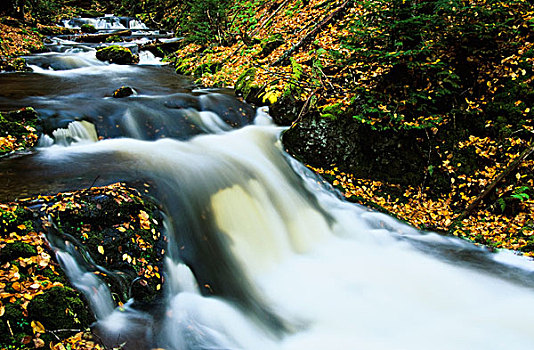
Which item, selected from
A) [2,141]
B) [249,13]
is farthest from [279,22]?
[2,141]

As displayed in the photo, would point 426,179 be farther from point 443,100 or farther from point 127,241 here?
point 127,241

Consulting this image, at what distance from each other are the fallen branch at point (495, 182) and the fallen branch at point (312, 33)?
621 centimetres

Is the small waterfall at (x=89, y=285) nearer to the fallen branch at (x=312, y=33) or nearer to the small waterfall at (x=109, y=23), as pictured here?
the fallen branch at (x=312, y=33)

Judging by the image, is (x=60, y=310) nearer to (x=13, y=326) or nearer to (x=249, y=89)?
(x=13, y=326)

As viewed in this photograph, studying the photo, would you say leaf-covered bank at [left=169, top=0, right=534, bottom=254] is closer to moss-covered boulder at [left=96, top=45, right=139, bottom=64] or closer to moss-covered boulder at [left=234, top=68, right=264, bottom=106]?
moss-covered boulder at [left=234, top=68, right=264, bottom=106]

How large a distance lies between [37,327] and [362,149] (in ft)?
18.3

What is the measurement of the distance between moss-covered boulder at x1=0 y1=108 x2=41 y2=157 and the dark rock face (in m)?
5.01

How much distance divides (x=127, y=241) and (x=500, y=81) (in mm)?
6604

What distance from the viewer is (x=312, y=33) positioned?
30.2ft

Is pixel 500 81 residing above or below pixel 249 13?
below

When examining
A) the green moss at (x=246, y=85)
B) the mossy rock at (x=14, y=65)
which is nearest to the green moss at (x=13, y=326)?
the green moss at (x=246, y=85)

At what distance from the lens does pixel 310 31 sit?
30.5ft

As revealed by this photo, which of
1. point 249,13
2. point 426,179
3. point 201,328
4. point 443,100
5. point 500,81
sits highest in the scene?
point 249,13

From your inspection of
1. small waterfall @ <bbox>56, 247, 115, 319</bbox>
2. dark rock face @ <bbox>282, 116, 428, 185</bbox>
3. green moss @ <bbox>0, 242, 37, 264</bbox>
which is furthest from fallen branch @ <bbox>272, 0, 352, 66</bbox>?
green moss @ <bbox>0, 242, 37, 264</bbox>
